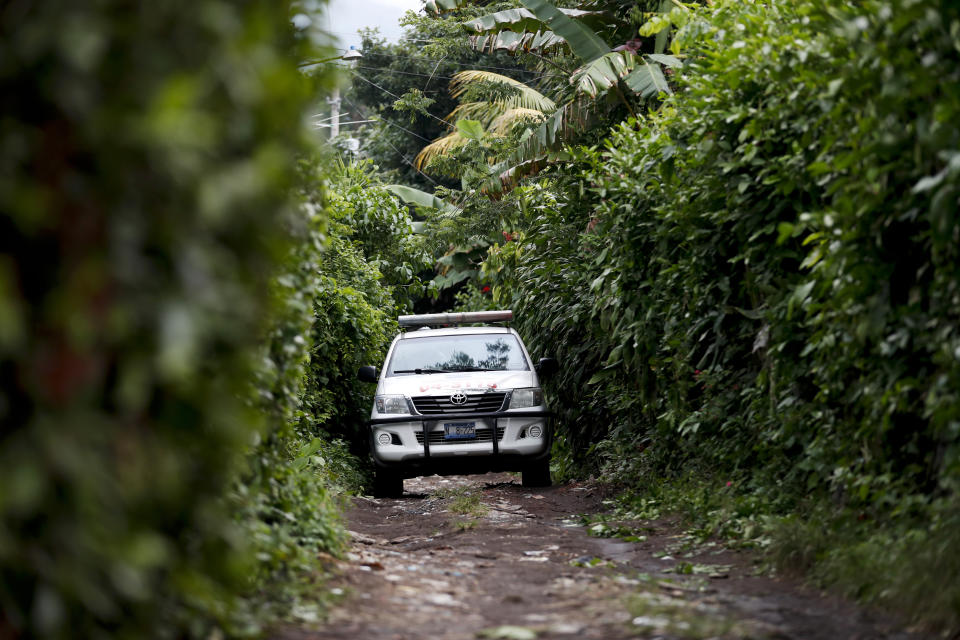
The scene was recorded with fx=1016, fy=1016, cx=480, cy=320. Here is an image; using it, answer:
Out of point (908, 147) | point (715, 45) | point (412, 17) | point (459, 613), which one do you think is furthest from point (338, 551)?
point (412, 17)

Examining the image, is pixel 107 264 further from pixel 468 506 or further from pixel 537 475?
pixel 537 475

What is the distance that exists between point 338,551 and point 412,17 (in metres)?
21.2

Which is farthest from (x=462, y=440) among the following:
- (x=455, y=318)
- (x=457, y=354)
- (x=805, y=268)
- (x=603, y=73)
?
(x=603, y=73)

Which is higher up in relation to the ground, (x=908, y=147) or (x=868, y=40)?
(x=868, y=40)

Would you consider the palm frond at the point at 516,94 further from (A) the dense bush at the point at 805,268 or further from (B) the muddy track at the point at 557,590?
(B) the muddy track at the point at 557,590

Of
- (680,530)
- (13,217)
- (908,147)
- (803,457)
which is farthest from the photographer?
(680,530)

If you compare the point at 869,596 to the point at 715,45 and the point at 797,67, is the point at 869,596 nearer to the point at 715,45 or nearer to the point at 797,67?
the point at 797,67

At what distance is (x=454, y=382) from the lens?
422 inches

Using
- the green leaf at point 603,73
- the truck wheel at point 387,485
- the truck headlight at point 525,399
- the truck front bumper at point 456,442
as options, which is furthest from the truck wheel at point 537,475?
the green leaf at point 603,73

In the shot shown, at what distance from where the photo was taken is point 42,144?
220 cm

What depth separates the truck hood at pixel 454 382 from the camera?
10641mm

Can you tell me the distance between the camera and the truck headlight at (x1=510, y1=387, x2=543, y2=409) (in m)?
10.7

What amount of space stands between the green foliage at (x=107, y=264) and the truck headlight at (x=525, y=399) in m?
8.30

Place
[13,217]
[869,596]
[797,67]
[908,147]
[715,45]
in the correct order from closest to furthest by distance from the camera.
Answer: [13,217] → [908,147] → [869,596] → [797,67] → [715,45]
